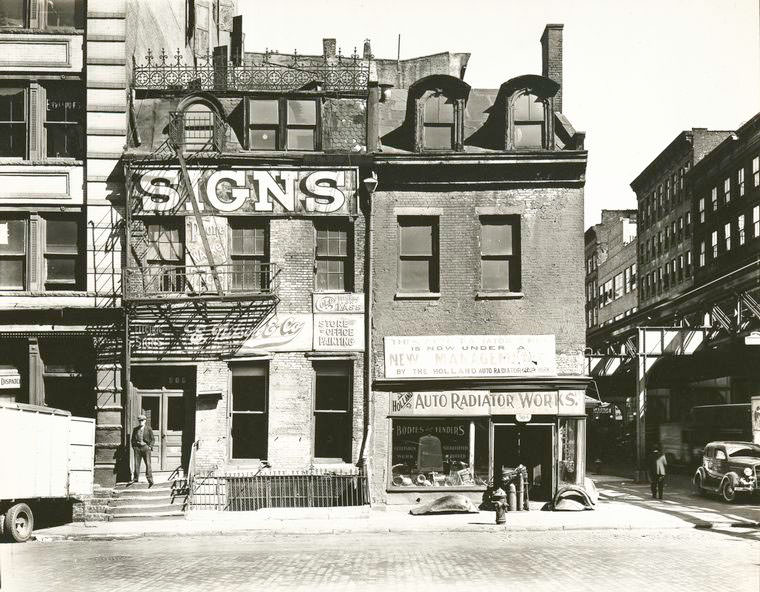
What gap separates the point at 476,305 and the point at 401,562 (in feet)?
34.6

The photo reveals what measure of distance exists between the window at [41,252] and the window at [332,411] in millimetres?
7217

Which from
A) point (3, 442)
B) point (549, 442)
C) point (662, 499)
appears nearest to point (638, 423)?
point (662, 499)

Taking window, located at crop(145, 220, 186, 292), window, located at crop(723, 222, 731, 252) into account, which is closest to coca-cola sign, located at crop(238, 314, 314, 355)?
window, located at crop(145, 220, 186, 292)

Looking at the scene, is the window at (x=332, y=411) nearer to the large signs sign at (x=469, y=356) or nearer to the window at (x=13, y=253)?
the large signs sign at (x=469, y=356)

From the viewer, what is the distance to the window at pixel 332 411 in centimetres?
2347

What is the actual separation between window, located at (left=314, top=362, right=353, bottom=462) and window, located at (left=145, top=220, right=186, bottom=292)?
13.9 feet

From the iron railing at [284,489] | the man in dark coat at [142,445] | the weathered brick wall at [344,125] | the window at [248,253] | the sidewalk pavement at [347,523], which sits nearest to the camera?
the sidewalk pavement at [347,523]

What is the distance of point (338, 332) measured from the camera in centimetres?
2350

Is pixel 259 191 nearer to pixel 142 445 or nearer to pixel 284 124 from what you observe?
pixel 284 124

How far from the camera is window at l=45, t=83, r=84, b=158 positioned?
23.6m

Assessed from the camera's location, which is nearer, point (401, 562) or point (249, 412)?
point (401, 562)

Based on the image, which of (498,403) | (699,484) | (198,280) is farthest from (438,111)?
(699,484)

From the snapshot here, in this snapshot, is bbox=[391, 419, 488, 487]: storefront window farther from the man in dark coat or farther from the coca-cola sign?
the man in dark coat

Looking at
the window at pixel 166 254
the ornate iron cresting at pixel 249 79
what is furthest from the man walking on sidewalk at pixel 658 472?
the window at pixel 166 254
